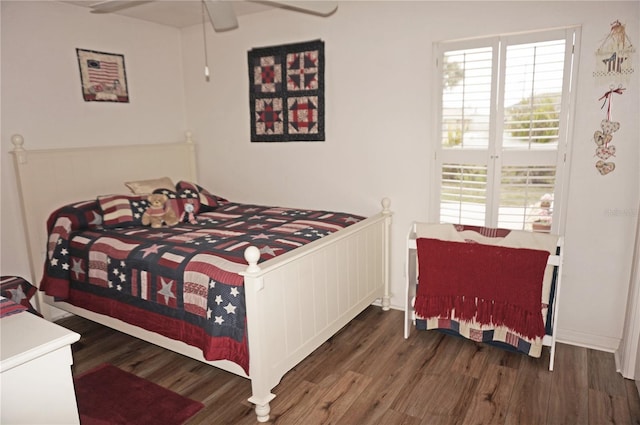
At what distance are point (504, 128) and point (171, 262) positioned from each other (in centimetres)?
230

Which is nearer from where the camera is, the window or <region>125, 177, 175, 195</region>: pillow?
the window

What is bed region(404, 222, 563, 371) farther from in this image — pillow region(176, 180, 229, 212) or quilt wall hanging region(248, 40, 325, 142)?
pillow region(176, 180, 229, 212)

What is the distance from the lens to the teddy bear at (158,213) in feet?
10.7

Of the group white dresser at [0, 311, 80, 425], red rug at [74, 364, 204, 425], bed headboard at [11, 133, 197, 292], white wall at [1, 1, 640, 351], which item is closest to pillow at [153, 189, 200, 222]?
bed headboard at [11, 133, 197, 292]

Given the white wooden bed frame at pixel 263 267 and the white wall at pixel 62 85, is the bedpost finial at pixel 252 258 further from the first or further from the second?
the white wall at pixel 62 85

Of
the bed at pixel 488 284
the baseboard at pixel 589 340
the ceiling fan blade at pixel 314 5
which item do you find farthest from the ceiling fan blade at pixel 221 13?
the baseboard at pixel 589 340

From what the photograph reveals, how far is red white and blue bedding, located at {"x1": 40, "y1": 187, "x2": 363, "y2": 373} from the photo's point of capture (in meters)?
2.27

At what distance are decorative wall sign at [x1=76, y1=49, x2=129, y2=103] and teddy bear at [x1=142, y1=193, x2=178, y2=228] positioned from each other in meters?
1.00

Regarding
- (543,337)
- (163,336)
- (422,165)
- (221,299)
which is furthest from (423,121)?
(163,336)

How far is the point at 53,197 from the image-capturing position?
11.0 ft

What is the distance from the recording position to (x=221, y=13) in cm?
252

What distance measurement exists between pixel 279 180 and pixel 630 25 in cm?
270

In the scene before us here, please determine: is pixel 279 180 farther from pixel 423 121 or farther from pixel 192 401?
pixel 192 401

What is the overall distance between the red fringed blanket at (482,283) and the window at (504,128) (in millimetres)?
542
